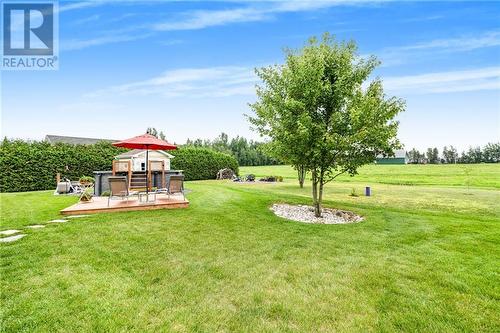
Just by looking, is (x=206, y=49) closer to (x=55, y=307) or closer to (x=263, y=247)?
(x=263, y=247)

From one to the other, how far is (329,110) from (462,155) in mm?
112206

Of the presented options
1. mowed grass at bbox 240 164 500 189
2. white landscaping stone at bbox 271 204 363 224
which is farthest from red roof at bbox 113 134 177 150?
mowed grass at bbox 240 164 500 189

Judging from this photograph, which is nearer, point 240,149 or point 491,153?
point 240,149

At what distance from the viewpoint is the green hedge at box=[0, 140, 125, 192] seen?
683 inches

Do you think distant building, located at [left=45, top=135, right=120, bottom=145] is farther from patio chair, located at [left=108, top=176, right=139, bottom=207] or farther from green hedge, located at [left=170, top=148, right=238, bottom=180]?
patio chair, located at [left=108, top=176, right=139, bottom=207]

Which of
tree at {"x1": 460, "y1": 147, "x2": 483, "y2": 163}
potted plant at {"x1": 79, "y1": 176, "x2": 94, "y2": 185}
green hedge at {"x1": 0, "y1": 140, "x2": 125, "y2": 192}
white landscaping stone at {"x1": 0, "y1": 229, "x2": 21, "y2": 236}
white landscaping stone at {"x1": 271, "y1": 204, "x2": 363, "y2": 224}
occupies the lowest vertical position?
white landscaping stone at {"x1": 271, "y1": 204, "x2": 363, "y2": 224}

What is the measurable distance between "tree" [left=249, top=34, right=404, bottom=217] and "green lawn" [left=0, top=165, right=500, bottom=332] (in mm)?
3298

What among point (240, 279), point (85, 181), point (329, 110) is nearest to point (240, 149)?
point (85, 181)

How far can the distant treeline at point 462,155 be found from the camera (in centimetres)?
9045

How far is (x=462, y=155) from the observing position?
303ft

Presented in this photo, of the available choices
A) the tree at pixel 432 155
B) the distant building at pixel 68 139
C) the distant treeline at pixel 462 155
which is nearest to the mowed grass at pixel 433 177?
the distant building at pixel 68 139

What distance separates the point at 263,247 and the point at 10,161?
2075 cm

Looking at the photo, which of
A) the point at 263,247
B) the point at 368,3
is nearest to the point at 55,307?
the point at 263,247

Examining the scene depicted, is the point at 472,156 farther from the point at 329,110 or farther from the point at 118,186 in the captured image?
the point at 118,186
